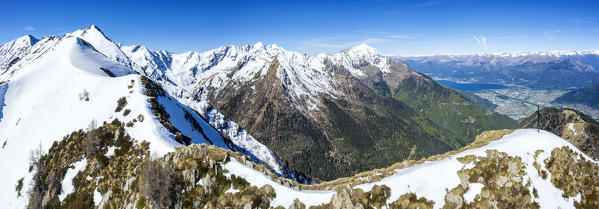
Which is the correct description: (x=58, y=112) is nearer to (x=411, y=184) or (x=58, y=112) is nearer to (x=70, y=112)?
(x=70, y=112)

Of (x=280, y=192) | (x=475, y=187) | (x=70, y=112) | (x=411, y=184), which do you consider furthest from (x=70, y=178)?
(x=475, y=187)

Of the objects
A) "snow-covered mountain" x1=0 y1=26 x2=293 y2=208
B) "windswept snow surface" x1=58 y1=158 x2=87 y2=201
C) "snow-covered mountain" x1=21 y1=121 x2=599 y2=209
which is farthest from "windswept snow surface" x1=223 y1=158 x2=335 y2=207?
"windswept snow surface" x1=58 y1=158 x2=87 y2=201

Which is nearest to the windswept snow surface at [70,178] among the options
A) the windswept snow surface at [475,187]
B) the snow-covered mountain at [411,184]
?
the snow-covered mountain at [411,184]

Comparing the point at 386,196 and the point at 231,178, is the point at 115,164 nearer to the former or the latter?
the point at 231,178

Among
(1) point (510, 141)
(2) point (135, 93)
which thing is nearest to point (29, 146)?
(2) point (135, 93)

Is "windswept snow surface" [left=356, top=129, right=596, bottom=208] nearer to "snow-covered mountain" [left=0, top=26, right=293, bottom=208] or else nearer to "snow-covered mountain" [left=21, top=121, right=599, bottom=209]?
"snow-covered mountain" [left=21, top=121, right=599, bottom=209]

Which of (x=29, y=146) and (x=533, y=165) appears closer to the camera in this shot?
(x=533, y=165)

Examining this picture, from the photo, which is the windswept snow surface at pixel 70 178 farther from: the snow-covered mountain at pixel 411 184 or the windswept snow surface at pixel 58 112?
the snow-covered mountain at pixel 411 184
